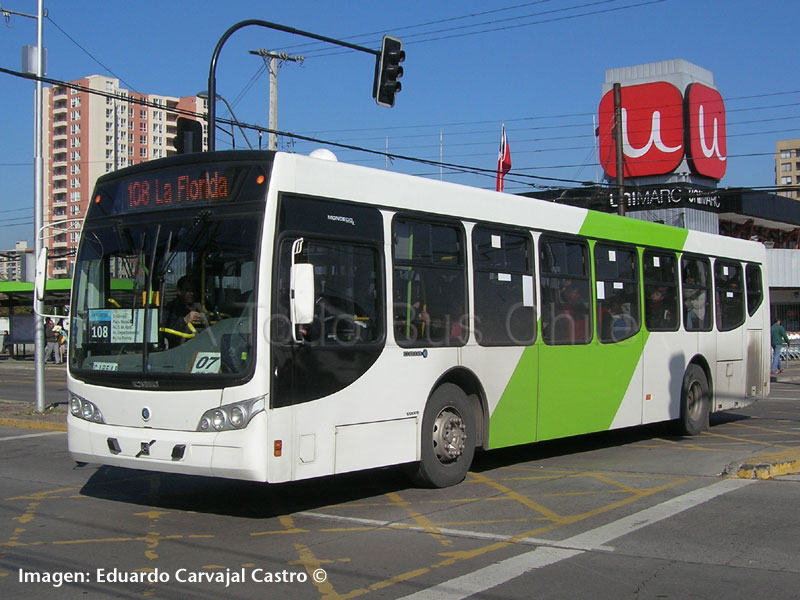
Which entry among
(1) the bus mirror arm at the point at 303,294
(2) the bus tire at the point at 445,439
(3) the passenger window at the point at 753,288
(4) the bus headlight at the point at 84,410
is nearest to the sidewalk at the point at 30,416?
(4) the bus headlight at the point at 84,410

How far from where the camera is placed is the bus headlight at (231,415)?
736cm

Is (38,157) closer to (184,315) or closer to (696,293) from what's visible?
(184,315)

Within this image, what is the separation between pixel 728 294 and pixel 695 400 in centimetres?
203

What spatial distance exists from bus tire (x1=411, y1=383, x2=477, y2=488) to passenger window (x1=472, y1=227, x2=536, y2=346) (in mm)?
801

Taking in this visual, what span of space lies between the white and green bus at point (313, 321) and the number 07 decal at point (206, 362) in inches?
0.7

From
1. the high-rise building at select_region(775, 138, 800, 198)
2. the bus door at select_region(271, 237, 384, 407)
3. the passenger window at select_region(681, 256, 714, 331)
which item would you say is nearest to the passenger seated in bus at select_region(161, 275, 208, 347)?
the bus door at select_region(271, 237, 384, 407)

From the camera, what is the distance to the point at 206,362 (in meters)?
7.57

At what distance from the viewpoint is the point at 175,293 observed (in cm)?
784

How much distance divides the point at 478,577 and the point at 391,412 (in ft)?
8.87

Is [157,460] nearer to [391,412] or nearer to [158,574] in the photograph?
[158,574]

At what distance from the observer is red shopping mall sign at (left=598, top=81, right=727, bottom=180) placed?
137 ft

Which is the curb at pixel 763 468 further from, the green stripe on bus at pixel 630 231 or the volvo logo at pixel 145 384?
the volvo logo at pixel 145 384

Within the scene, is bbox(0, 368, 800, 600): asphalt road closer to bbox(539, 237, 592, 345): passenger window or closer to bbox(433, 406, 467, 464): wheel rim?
bbox(433, 406, 467, 464): wheel rim

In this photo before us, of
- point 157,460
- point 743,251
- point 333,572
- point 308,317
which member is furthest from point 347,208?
point 743,251
